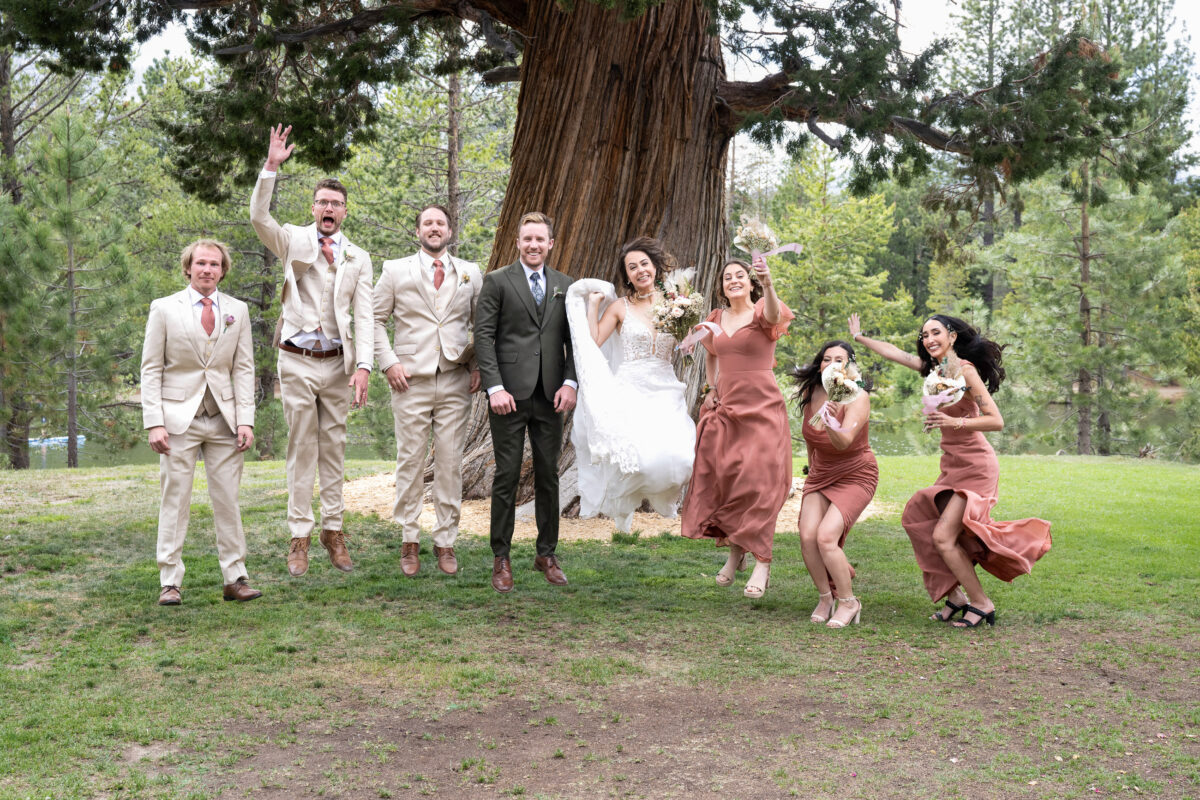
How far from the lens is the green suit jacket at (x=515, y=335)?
5973 millimetres

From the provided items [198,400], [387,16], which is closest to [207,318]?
[198,400]

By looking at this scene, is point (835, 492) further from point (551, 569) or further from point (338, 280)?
point (338, 280)

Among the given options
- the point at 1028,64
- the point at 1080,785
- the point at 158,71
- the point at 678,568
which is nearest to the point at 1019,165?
the point at 1028,64

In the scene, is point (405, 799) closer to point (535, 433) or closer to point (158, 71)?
point (535, 433)

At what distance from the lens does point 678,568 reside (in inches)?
279

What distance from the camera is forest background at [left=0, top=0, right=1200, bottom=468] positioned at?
731 inches

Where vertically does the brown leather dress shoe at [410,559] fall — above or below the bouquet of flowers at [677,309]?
below

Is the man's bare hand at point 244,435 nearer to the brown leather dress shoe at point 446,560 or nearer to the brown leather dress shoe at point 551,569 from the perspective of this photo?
the brown leather dress shoe at point 446,560

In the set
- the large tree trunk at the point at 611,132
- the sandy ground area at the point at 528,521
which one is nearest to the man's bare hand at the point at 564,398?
the sandy ground area at the point at 528,521

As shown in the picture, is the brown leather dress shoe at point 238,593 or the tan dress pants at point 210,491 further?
the brown leather dress shoe at point 238,593

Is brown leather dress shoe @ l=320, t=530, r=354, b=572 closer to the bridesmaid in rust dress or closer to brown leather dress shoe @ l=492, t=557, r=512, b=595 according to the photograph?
brown leather dress shoe @ l=492, t=557, r=512, b=595

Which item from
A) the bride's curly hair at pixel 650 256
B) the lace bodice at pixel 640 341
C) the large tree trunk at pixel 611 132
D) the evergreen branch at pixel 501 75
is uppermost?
the evergreen branch at pixel 501 75

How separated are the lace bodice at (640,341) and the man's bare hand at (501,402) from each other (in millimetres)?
821

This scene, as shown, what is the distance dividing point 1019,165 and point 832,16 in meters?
1.93
